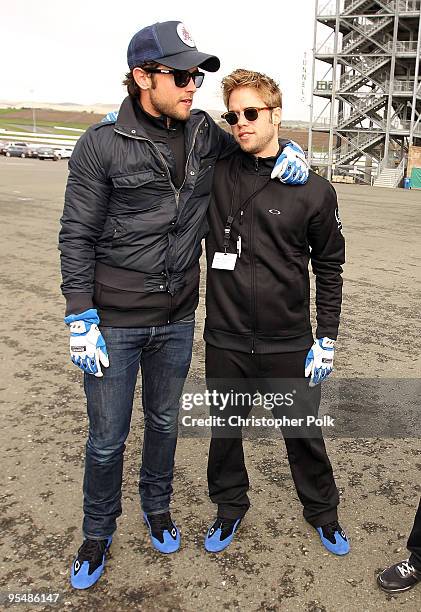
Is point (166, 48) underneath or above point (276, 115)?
above

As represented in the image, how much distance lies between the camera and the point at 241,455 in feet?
10.2

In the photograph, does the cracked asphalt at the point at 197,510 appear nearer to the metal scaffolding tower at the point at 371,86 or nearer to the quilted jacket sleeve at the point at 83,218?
the quilted jacket sleeve at the point at 83,218

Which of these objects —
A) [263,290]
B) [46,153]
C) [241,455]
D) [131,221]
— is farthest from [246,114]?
[46,153]

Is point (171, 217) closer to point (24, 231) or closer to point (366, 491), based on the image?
point (366, 491)

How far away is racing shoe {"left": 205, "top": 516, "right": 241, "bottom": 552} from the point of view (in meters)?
2.93

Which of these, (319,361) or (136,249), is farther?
(319,361)

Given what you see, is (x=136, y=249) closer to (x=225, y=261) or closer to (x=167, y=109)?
(x=225, y=261)

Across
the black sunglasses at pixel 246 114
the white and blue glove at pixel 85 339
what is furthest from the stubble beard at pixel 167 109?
the white and blue glove at pixel 85 339

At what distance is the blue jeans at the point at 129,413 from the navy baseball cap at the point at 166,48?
122 centimetres

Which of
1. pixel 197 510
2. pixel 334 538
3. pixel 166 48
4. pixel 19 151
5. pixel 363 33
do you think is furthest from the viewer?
pixel 19 151

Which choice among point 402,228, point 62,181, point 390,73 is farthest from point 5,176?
point 390,73

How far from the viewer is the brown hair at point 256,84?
2.64 m

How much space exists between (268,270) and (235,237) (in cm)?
24

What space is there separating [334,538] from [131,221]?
194cm
